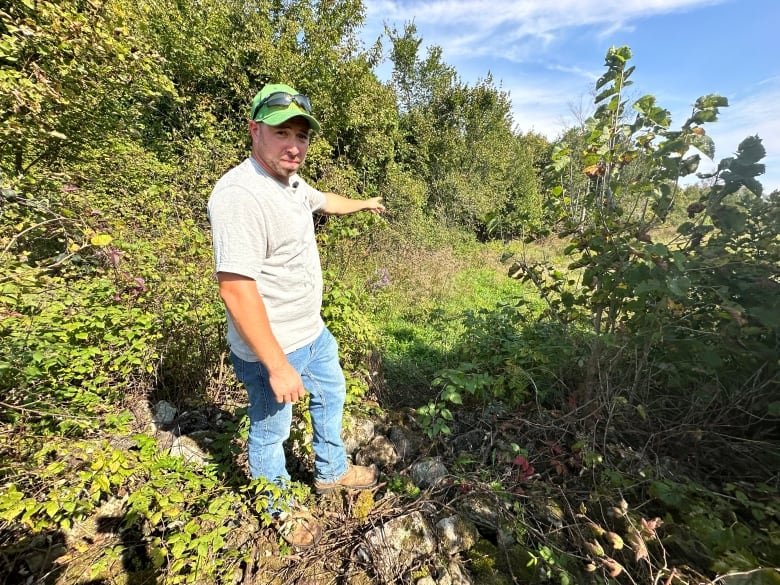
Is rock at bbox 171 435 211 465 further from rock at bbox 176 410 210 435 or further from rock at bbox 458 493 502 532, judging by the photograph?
rock at bbox 458 493 502 532

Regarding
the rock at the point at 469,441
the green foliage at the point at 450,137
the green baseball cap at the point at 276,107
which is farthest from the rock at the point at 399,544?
the green foliage at the point at 450,137

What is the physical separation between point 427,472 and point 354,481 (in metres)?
0.47

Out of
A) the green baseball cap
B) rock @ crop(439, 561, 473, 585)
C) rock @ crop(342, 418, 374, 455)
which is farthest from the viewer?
rock @ crop(342, 418, 374, 455)

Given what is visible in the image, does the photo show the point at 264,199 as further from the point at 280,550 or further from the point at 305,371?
the point at 280,550

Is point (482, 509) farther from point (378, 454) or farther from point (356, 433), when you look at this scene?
point (356, 433)

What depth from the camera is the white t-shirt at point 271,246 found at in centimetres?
134

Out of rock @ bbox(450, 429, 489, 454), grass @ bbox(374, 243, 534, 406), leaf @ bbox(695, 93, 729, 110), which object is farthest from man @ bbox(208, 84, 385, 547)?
leaf @ bbox(695, 93, 729, 110)

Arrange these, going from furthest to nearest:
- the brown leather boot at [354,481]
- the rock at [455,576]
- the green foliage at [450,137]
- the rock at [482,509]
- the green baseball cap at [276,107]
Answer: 1. the green foliage at [450,137]
2. the brown leather boot at [354,481]
3. the rock at [482,509]
4. the rock at [455,576]
5. the green baseball cap at [276,107]

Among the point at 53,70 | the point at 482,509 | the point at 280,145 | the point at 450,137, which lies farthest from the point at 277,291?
the point at 450,137

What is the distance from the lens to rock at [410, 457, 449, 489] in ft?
7.23

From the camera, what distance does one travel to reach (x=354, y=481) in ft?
7.09

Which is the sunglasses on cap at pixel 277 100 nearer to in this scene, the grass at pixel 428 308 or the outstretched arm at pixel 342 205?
the outstretched arm at pixel 342 205

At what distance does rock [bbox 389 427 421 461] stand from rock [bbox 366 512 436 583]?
56 cm

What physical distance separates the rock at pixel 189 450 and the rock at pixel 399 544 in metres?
1.14
